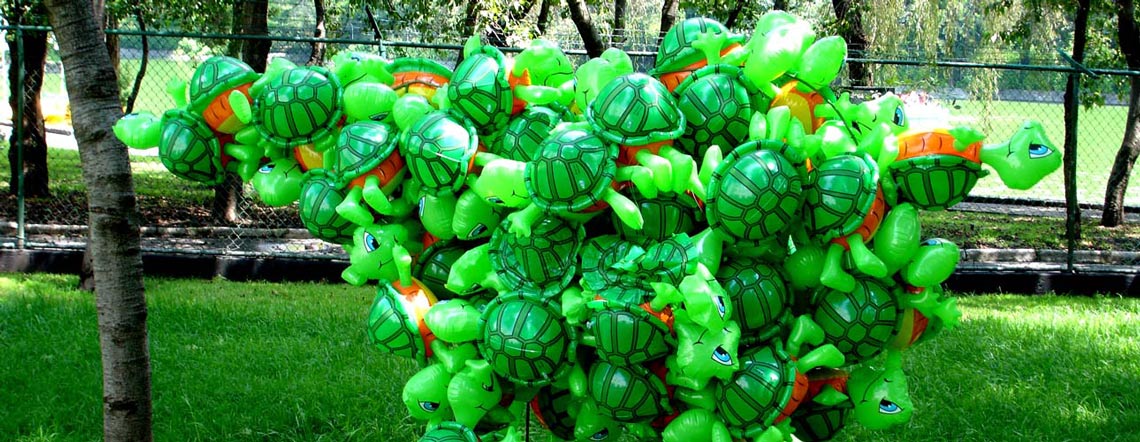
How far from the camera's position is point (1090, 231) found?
29.3 ft

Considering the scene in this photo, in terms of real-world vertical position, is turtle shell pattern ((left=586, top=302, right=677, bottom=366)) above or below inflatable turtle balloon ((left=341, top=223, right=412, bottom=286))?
below

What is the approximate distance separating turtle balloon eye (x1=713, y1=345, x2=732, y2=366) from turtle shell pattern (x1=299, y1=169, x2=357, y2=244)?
3.25 feet

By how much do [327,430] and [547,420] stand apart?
1578mm

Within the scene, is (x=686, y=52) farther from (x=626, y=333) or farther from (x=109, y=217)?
(x=109, y=217)

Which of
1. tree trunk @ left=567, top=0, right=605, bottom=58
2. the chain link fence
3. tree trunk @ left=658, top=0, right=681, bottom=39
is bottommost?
the chain link fence

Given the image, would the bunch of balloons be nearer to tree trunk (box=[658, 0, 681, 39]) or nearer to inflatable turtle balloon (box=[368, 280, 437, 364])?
inflatable turtle balloon (box=[368, 280, 437, 364])

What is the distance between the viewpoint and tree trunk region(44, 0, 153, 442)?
274 cm

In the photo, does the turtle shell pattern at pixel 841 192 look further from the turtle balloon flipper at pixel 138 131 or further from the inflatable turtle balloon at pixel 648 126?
the turtle balloon flipper at pixel 138 131

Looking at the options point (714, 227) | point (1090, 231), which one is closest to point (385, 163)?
point (714, 227)

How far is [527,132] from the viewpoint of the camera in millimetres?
2475

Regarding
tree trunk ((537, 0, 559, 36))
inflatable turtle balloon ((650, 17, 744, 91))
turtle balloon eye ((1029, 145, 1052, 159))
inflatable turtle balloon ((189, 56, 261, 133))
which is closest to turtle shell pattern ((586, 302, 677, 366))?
inflatable turtle balloon ((650, 17, 744, 91))

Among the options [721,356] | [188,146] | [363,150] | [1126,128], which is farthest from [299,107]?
[1126,128]

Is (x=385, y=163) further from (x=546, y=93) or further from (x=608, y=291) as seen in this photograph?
(x=608, y=291)

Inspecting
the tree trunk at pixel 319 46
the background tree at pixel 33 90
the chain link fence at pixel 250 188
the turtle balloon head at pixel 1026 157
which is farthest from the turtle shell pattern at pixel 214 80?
A: the background tree at pixel 33 90
